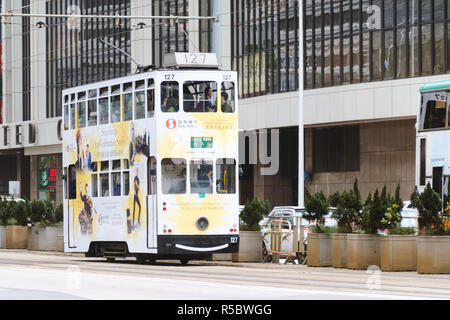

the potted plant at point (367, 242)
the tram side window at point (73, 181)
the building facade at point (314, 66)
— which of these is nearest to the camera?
the potted plant at point (367, 242)

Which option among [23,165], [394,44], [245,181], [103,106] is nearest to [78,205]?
[103,106]

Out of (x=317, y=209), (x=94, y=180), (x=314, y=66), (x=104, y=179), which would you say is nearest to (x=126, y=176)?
(x=104, y=179)

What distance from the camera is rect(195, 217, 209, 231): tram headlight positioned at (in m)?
27.8

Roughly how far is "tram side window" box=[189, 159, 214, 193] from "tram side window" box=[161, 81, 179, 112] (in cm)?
140

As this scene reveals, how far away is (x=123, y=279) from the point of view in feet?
67.2

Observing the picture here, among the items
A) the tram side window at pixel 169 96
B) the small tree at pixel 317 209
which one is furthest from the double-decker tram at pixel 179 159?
the small tree at pixel 317 209

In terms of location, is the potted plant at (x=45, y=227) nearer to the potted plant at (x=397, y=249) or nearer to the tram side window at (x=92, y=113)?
the tram side window at (x=92, y=113)

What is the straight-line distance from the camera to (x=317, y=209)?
27609 millimetres

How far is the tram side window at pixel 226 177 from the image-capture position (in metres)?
27.9

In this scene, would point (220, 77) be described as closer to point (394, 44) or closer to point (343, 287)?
point (343, 287)

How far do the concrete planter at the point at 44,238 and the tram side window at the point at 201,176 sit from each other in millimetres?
14020

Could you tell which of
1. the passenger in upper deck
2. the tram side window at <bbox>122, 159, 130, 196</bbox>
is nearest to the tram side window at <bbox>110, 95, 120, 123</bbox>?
the tram side window at <bbox>122, 159, 130, 196</bbox>

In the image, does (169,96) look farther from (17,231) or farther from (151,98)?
(17,231)

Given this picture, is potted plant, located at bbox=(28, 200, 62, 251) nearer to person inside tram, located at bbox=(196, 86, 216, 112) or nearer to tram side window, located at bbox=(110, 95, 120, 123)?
tram side window, located at bbox=(110, 95, 120, 123)
